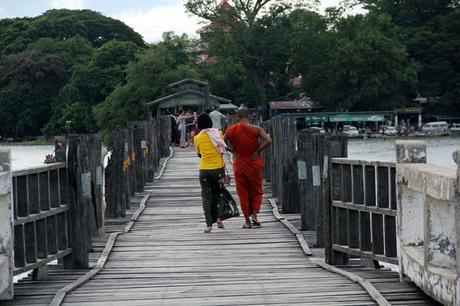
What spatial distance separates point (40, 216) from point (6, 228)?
3.83 feet

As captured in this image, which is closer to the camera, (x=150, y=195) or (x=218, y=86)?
(x=150, y=195)

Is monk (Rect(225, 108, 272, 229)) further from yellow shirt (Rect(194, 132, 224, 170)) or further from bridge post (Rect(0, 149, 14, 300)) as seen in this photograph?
bridge post (Rect(0, 149, 14, 300))

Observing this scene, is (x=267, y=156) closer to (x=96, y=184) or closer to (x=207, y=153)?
(x=96, y=184)

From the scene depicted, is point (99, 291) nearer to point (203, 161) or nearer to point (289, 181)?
point (203, 161)

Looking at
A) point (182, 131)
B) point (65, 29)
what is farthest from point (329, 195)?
point (65, 29)

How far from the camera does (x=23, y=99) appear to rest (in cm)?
9412

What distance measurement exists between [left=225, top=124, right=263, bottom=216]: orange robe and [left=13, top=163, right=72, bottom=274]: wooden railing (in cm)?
386

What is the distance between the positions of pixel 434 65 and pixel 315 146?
79.1m

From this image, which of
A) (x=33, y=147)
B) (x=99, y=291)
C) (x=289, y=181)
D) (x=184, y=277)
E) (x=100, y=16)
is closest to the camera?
(x=99, y=291)

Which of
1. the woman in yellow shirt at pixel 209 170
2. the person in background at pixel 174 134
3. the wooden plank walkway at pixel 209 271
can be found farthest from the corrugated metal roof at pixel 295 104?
the woman in yellow shirt at pixel 209 170

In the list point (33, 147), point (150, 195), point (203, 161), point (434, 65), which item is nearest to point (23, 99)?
point (33, 147)

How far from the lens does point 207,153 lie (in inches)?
578

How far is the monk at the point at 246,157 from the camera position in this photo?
14.9 metres

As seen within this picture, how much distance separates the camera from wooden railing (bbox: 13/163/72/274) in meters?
10.2
